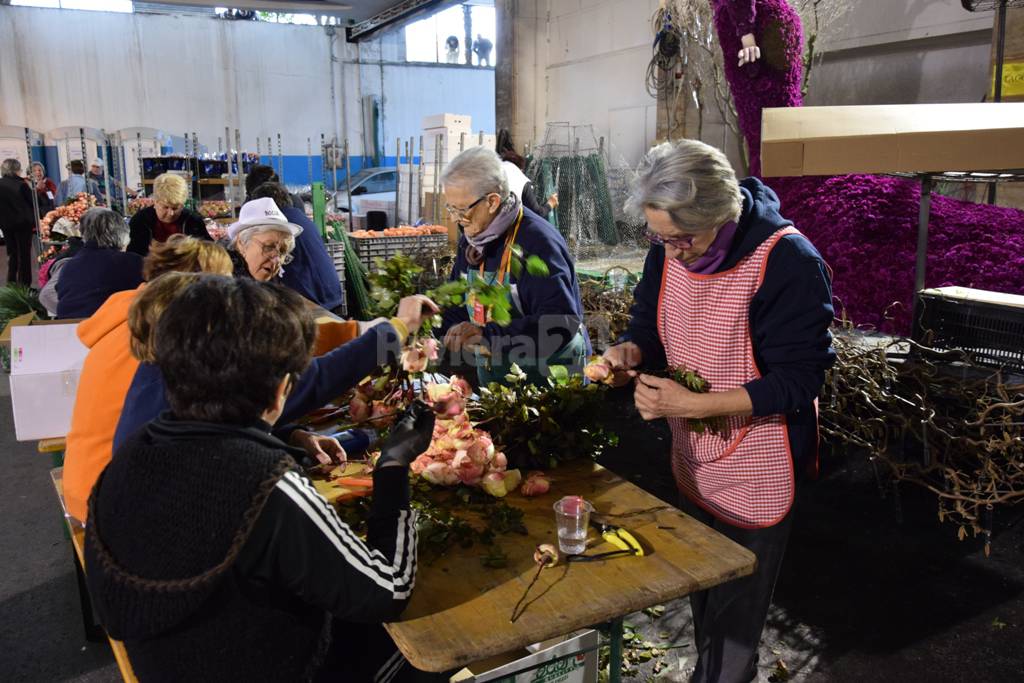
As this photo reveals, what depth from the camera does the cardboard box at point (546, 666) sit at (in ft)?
6.02

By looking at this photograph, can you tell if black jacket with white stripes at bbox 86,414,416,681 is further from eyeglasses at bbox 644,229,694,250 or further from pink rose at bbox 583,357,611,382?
eyeglasses at bbox 644,229,694,250

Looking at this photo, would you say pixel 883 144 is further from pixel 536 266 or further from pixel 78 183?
pixel 78 183

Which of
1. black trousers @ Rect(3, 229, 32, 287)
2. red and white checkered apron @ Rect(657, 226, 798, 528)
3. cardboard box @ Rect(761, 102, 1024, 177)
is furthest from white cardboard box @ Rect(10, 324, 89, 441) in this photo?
black trousers @ Rect(3, 229, 32, 287)

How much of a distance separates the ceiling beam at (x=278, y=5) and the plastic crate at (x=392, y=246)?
9762mm

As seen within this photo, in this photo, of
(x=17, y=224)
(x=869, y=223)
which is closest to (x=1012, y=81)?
(x=869, y=223)

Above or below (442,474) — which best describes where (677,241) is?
above

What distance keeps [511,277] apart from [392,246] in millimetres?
5752

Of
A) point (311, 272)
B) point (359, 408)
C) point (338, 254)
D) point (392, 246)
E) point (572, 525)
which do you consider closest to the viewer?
point (572, 525)

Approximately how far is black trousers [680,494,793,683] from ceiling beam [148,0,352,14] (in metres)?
16.2

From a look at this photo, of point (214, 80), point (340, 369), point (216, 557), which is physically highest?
point (214, 80)

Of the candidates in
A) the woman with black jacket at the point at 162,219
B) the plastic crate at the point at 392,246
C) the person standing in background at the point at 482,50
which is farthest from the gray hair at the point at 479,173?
the person standing in background at the point at 482,50

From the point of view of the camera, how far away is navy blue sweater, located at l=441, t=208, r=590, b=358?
279 cm

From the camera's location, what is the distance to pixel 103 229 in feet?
14.6

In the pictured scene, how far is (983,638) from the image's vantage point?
2.93 m
